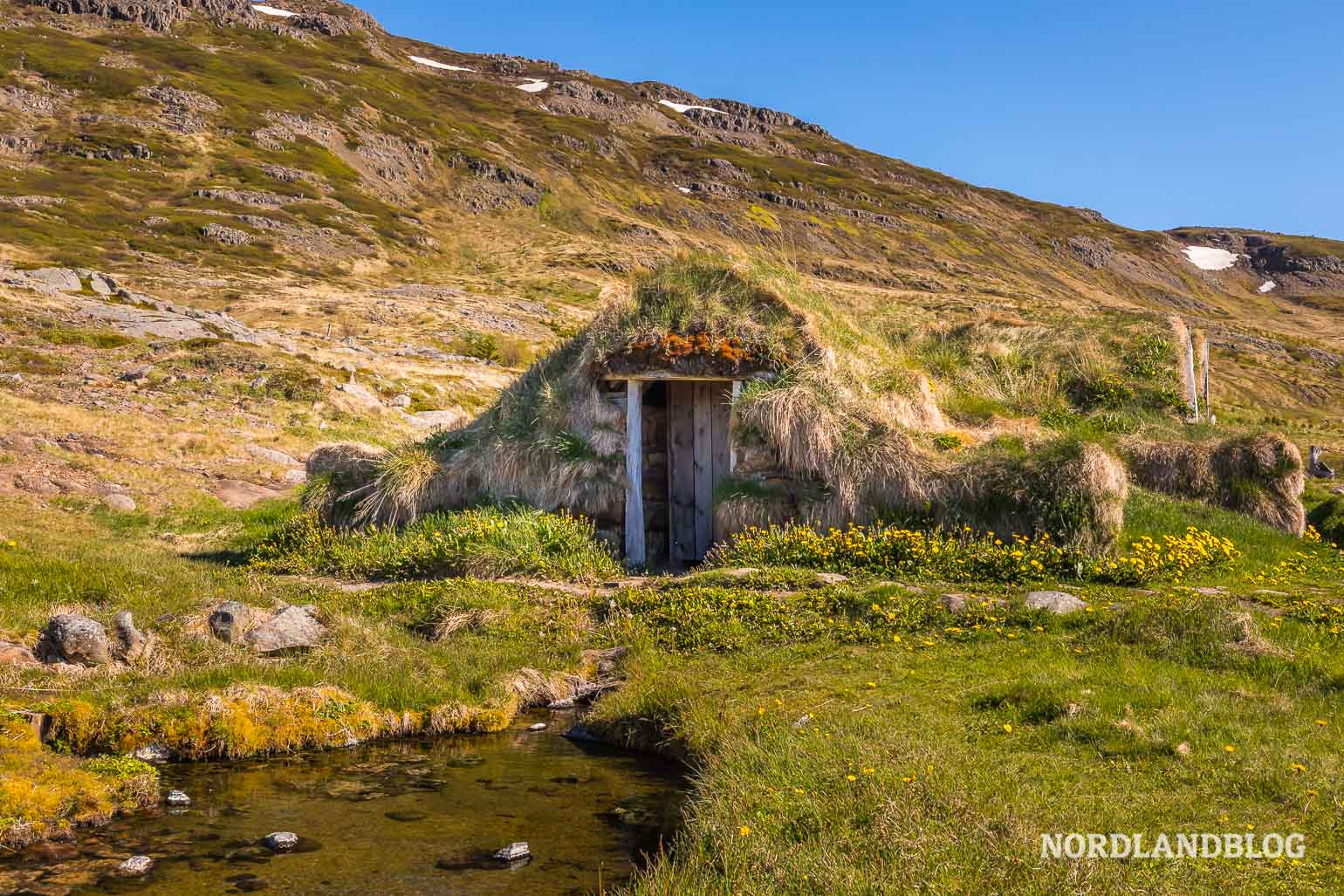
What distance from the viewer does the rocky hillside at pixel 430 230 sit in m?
37.8

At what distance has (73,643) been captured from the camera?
9.92 meters

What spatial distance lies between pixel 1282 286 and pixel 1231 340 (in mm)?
95602

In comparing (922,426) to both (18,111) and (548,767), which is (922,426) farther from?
(18,111)

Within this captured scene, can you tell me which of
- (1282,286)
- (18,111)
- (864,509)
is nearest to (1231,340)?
(864,509)

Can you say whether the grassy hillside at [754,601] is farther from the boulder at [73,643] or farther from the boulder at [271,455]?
the boulder at [73,643]

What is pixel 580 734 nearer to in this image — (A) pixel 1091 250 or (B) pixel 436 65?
(A) pixel 1091 250

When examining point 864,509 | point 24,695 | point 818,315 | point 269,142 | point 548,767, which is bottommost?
point 548,767

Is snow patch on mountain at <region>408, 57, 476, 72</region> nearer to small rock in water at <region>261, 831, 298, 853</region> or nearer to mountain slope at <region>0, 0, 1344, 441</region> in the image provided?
mountain slope at <region>0, 0, 1344, 441</region>

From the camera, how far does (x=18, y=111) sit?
321 feet

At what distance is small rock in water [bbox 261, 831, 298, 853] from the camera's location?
6820 millimetres

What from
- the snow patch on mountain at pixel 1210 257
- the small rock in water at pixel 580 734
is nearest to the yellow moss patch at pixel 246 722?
the small rock in water at pixel 580 734

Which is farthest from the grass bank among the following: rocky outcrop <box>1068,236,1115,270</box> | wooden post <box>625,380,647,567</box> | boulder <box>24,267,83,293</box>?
rocky outcrop <box>1068,236,1115,270</box>

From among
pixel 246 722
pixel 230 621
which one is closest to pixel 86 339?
pixel 230 621

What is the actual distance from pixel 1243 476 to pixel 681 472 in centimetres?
963
